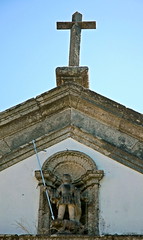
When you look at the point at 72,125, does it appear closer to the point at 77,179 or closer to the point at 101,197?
the point at 77,179

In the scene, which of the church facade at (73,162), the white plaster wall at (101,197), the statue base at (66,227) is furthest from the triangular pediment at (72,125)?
the statue base at (66,227)

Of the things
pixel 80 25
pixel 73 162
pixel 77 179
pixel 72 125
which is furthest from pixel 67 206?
pixel 80 25

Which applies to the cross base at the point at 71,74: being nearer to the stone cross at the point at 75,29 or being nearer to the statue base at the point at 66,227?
the stone cross at the point at 75,29

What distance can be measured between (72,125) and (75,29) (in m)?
2.47

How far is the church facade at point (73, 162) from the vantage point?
9.12 m

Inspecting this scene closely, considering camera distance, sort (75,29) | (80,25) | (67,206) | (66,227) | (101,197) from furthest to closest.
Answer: (80,25) → (75,29) → (101,197) → (67,206) → (66,227)

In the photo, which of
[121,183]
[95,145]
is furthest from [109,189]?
[95,145]

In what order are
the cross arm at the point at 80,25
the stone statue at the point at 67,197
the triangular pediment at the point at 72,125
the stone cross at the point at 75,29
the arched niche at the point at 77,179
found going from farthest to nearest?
the cross arm at the point at 80,25 → the stone cross at the point at 75,29 → the triangular pediment at the point at 72,125 → the arched niche at the point at 77,179 → the stone statue at the point at 67,197

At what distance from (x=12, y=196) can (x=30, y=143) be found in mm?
994

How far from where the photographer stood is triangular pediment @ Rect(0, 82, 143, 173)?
32.9 ft

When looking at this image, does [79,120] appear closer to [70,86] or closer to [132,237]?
[70,86]

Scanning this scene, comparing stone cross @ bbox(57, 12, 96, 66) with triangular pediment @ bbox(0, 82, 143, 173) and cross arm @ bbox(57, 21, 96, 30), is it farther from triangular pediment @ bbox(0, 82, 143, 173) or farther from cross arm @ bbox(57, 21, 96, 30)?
triangular pediment @ bbox(0, 82, 143, 173)

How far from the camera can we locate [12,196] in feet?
31.1

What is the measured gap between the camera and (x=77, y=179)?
9.85m
